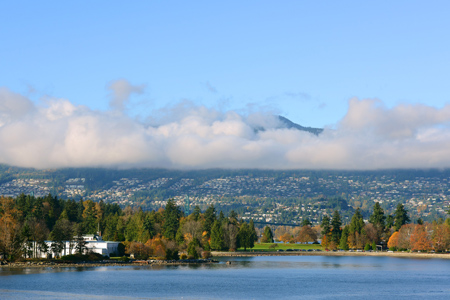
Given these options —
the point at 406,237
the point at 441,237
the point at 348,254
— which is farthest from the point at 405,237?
the point at 348,254

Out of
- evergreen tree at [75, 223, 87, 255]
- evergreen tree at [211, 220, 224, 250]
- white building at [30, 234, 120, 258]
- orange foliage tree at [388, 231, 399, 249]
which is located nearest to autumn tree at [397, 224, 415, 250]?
orange foliage tree at [388, 231, 399, 249]

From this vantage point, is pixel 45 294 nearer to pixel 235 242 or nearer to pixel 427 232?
pixel 235 242

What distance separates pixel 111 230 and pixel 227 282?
276 ft

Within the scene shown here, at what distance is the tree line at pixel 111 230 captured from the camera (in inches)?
5438

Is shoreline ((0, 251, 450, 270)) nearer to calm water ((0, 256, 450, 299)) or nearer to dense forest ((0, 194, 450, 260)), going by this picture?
dense forest ((0, 194, 450, 260))

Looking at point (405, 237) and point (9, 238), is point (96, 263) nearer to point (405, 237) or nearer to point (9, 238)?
point (9, 238)

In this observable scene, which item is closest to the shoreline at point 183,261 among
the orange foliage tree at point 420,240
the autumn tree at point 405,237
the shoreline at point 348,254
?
the shoreline at point 348,254

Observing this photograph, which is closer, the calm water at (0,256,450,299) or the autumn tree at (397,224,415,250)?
the calm water at (0,256,450,299)

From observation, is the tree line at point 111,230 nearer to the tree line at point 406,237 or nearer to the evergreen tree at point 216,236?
the evergreen tree at point 216,236

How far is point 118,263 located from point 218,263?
984 inches

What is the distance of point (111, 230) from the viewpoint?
183 m

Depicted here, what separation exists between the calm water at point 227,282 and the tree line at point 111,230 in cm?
1546

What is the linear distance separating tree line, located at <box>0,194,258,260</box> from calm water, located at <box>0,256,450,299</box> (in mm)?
15456

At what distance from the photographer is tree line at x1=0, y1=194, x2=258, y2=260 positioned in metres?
138
